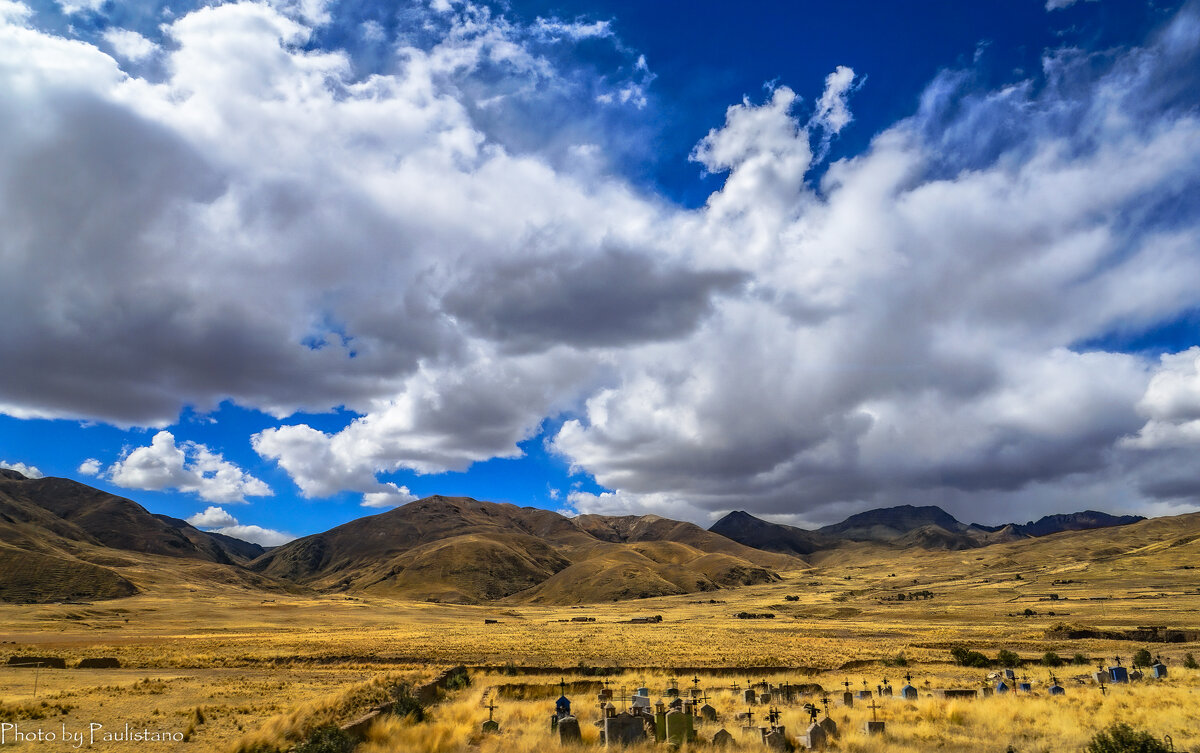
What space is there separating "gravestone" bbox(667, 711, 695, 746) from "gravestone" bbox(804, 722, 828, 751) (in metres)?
3.19

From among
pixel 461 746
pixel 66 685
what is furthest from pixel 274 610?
pixel 461 746

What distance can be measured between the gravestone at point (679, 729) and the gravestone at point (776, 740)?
2.06 m

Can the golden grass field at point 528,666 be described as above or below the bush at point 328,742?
below

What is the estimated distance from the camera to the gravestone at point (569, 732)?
58.3 feet

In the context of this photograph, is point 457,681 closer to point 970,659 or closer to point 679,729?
point 679,729

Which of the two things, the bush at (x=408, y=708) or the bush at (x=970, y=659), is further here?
the bush at (x=970, y=659)

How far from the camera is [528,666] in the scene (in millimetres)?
41312

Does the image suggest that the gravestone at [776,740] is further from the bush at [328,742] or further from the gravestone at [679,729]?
the bush at [328,742]

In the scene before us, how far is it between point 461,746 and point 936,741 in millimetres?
13459

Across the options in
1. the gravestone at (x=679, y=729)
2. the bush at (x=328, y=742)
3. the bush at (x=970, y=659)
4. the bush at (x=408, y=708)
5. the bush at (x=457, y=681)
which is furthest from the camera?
the bush at (x=970, y=659)

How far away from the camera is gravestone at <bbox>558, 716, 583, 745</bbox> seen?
17.8 metres

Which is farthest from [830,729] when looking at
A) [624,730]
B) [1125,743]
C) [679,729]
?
[1125,743]

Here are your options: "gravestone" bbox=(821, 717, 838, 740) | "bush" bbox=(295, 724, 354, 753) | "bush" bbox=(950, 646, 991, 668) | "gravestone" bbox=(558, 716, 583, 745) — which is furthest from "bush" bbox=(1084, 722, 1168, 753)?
"bush" bbox=(950, 646, 991, 668)

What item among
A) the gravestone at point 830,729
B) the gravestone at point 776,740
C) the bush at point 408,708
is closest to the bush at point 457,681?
the bush at point 408,708
